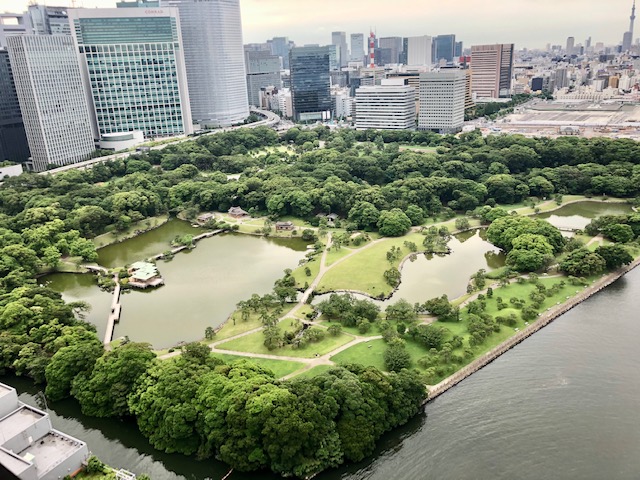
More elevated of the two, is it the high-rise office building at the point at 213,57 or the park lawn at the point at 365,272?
the high-rise office building at the point at 213,57

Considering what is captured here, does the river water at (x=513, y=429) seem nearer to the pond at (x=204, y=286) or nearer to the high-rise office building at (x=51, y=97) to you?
the pond at (x=204, y=286)

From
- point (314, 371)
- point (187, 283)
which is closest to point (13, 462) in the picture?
point (314, 371)

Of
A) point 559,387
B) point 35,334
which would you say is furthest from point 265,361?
point 559,387

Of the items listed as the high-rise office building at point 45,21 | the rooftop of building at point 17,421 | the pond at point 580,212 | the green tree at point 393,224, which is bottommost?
the pond at point 580,212

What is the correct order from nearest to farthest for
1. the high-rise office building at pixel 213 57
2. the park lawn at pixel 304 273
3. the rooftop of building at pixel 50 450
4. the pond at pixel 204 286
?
the rooftop of building at pixel 50 450 → the pond at pixel 204 286 → the park lawn at pixel 304 273 → the high-rise office building at pixel 213 57

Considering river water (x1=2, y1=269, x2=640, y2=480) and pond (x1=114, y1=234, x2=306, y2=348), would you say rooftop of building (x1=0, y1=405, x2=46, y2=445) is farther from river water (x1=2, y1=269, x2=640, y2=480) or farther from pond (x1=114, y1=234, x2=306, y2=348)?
pond (x1=114, y1=234, x2=306, y2=348)

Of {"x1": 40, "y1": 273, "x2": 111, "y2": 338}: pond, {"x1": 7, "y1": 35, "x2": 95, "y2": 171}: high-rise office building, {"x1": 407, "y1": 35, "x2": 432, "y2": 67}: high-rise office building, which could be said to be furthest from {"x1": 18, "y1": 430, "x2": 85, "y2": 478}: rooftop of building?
{"x1": 407, "y1": 35, "x2": 432, "y2": 67}: high-rise office building

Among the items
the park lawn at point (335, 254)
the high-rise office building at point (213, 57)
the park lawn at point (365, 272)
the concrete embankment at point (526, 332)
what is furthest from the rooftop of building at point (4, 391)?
the high-rise office building at point (213, 57)

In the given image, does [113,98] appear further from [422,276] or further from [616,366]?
[616,366]
